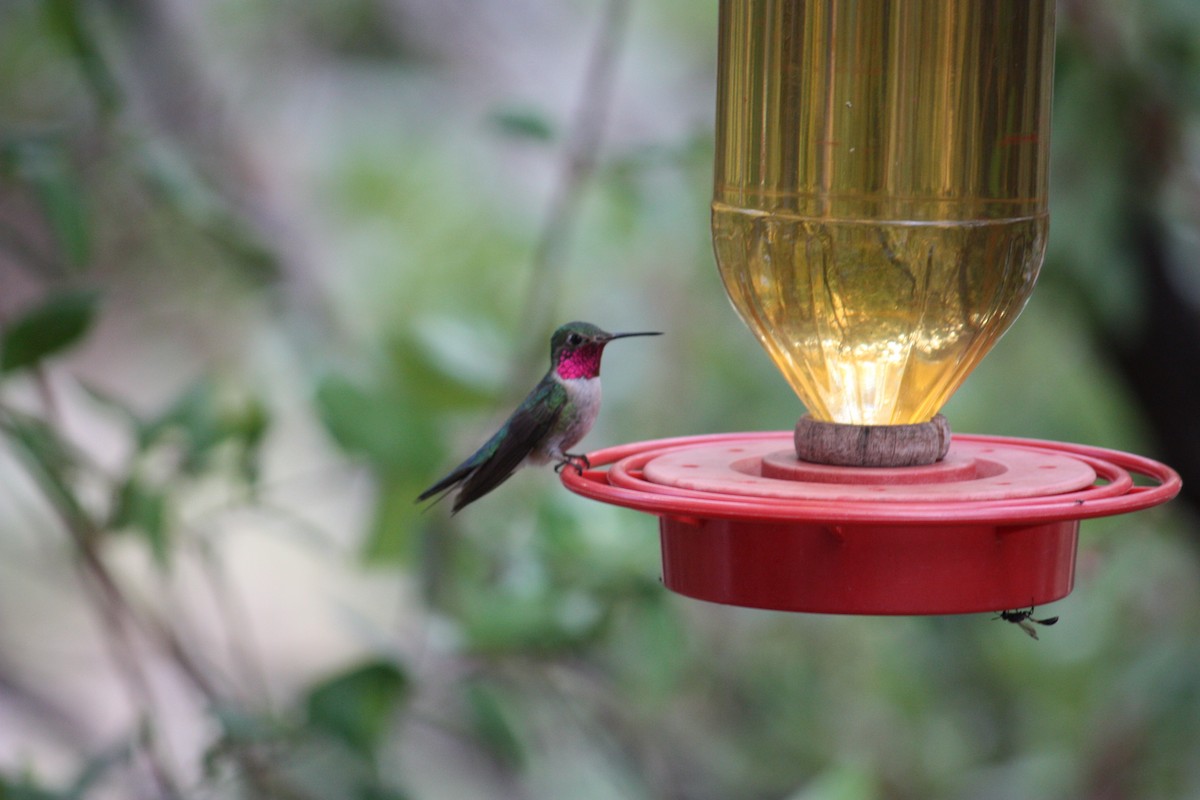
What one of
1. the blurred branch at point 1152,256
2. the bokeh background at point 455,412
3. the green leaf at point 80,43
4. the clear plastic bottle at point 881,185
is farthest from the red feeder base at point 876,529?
the blurred branch at point 1152,256

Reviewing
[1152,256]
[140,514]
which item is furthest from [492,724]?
[1152,256]

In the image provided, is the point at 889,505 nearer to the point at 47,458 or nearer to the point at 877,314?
the point at 877,314

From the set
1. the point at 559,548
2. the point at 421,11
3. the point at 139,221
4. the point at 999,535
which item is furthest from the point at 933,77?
the point at 421,11

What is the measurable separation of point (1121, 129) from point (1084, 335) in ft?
2.95

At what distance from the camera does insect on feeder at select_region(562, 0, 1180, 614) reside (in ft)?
4.72

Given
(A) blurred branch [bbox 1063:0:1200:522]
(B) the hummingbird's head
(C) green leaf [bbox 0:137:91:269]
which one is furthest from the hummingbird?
(A) blurred branch [bbox 1063:0:1200:522]

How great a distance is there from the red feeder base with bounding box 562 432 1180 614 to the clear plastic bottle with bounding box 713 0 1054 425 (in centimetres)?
29

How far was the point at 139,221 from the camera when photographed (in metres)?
4.86

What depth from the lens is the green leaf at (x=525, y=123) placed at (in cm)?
284

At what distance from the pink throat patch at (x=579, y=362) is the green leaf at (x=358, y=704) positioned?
70 cm

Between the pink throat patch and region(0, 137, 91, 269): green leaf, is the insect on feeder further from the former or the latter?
region(0, 137, 91, 269): green leaf

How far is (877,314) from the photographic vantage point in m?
1.84

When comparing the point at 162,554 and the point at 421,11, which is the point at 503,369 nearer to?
the point at 162,554

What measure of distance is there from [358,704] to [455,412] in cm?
83
